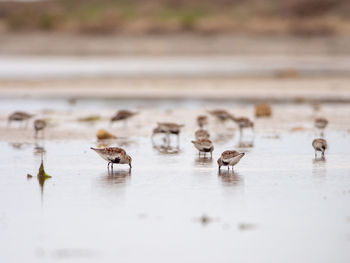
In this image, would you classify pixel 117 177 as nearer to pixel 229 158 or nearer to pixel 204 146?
pixel 229 158

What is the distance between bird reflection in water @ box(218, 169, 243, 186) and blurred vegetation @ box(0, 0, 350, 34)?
61.1 meters

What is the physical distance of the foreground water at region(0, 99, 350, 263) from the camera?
36.5 ft

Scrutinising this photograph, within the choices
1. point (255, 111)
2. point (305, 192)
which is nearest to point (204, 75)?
point (255, 111)

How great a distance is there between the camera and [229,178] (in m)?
16.0

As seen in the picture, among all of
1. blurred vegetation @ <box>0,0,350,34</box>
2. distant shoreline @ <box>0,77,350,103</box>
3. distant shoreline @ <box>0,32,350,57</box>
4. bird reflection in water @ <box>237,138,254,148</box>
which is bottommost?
bird reflection in water @ <box>237,138,254,148</box>

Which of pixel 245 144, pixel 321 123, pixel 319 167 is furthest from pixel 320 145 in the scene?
pixel 321 123

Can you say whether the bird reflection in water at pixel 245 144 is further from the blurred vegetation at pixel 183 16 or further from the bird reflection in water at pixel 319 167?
the blurred vegetation at pixel 183 16

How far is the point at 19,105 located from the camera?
3316 cm

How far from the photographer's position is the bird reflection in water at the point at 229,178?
1542 centimetres

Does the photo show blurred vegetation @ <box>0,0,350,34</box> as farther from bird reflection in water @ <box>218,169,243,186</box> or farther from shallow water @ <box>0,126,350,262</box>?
bird reflection in water @ <box>218,169,243,186</box>

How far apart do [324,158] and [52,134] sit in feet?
27.1

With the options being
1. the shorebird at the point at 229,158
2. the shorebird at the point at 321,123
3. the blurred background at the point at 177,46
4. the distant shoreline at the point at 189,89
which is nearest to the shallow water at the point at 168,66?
the blurred background at the point at 177,46

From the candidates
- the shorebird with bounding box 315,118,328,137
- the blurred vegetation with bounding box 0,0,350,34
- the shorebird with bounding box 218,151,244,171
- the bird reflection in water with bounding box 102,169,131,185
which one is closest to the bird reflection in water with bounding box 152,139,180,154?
the bird reflection in water with bounding box 102,169,131,185

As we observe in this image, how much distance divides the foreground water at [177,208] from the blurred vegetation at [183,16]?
199 ft
